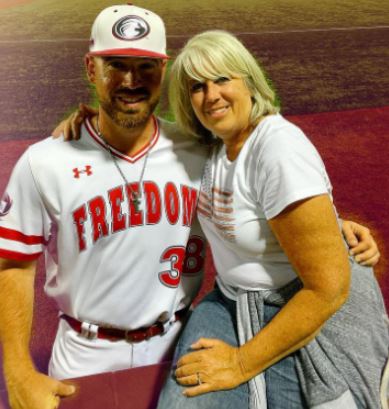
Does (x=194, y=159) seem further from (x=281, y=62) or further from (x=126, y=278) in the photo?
(x=281, y=62)

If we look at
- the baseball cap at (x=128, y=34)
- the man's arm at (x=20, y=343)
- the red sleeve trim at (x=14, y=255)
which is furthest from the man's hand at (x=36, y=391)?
the baseball cap at (x=128, y=34)

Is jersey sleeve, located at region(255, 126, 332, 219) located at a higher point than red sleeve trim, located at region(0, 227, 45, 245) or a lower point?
higher

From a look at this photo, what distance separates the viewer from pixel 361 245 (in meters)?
1.48

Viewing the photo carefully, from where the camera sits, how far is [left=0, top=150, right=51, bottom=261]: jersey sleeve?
4.65 ft

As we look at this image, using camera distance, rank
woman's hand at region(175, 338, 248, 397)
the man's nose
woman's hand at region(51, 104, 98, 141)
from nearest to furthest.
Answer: woman's hand at region(175, 338, 248, 397), the man's nose, woman's hand at region(51, 104, 98, 141)

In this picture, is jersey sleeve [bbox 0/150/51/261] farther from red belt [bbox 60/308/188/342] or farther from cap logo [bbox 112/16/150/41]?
cap logo [bbox 112/16/150/41]

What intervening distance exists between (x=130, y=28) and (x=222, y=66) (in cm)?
29

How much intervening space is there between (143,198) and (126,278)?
0.23 meters

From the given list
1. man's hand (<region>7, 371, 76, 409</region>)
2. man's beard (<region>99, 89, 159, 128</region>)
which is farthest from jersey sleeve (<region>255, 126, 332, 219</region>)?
man's hand (<region>7, 371, 76, 409</region>)

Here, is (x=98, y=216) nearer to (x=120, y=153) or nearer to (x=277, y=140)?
(x=120, y=153)

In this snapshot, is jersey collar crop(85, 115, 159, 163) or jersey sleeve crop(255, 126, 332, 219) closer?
jersey sleeve crop(255, 126, 332, 219)

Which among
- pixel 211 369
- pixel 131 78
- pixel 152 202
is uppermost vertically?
pixel 131 78

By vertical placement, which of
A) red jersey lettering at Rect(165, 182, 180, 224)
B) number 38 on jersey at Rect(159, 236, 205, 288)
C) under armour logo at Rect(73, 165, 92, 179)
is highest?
under armour logo at Rect(73, 165, 92, 179)

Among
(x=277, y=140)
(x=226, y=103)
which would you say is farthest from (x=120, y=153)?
(x=277, y=140)
